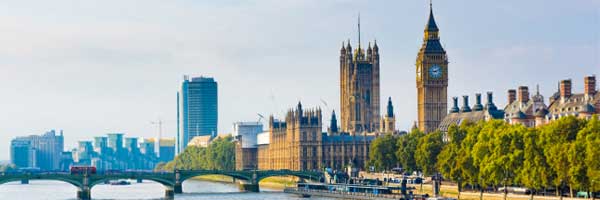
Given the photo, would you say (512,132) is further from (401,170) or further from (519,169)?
(401,170)

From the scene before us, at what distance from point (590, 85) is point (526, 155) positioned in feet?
130

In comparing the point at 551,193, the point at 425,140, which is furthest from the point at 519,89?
the point at 551,193

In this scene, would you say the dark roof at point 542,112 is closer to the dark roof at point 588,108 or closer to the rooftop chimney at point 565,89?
the rooftop chimney at point 565,89

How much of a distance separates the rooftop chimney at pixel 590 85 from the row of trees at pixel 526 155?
1509cm

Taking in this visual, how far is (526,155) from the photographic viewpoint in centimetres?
13075

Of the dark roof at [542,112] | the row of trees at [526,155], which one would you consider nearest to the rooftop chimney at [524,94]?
the dark roof at [542,112]

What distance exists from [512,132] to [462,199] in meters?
10.0

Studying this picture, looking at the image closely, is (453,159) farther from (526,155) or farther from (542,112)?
(526,155)

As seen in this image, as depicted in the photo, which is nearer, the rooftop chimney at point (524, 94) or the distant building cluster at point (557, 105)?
the distant building cluster at point (557, 105)

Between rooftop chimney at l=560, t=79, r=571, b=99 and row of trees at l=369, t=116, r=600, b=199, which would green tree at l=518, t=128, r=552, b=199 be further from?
rooftop chimney at l=560, t=79, r=571, b=99

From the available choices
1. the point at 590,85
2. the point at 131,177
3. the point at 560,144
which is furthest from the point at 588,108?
the point at 131,177

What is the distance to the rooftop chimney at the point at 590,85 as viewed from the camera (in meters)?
167

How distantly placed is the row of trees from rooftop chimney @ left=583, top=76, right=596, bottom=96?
594 inches

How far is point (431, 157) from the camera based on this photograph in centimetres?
17375
